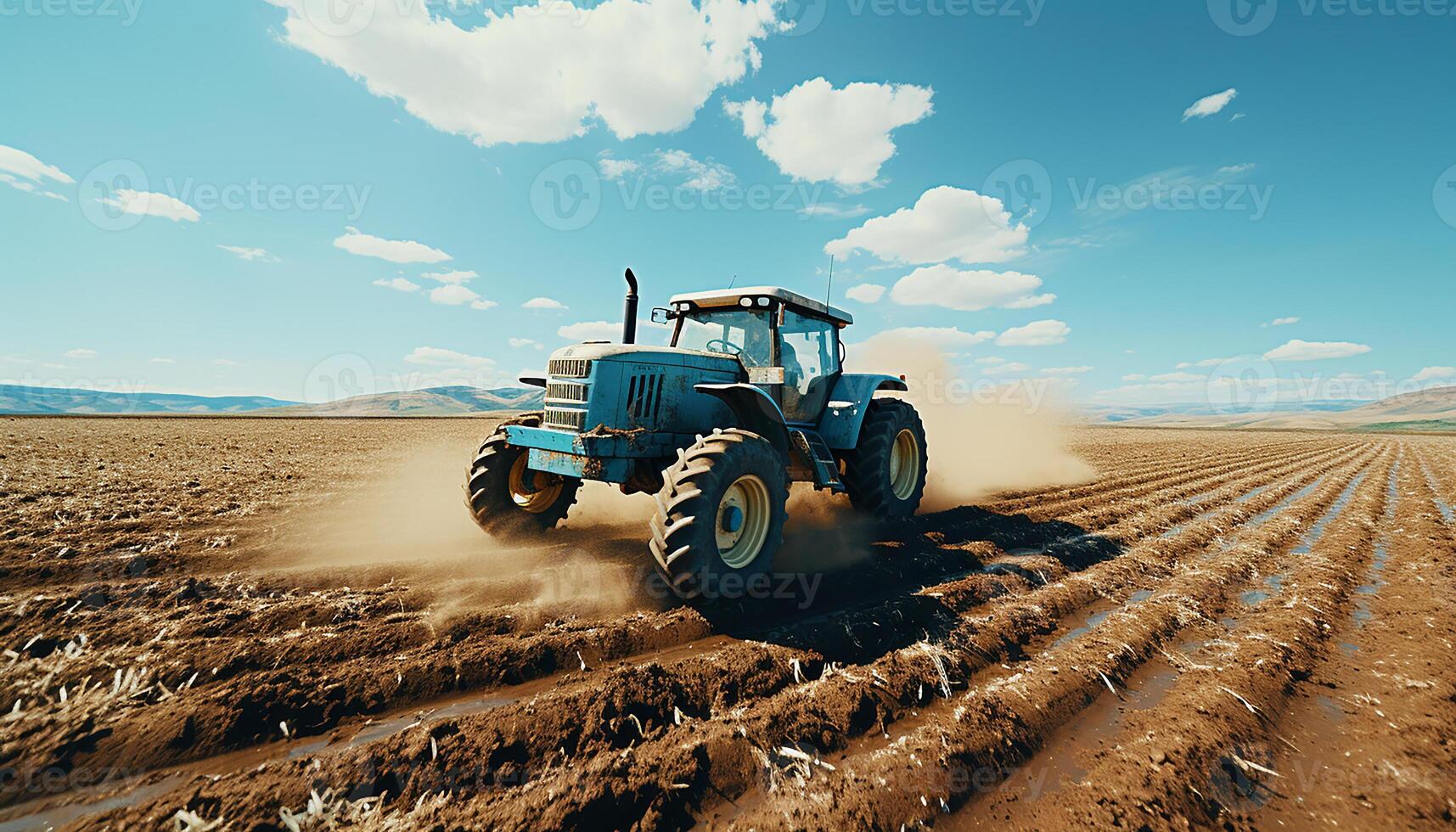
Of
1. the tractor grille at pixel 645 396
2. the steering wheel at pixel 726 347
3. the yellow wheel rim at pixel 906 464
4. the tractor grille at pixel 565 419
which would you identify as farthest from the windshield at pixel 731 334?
the yellow wheel rim at pixel 906 464

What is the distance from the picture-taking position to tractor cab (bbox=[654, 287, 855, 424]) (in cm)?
609

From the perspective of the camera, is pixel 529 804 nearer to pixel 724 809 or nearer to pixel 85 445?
pixel 724 809

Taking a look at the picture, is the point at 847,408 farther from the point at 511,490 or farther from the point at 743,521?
the point at 511,490

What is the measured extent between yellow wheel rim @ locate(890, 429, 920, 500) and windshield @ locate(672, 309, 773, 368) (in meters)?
2.61

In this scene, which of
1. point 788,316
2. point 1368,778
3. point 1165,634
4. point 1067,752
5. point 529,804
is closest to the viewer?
point 529,804

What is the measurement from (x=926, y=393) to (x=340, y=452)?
16467 millimetres

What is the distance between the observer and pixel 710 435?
5.38 m

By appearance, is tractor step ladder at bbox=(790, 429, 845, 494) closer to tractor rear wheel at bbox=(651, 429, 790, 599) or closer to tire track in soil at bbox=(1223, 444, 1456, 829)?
tractor rear wheel at bbox=(651, 429, 790, 599)

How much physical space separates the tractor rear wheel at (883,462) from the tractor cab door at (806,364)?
2.12 ft

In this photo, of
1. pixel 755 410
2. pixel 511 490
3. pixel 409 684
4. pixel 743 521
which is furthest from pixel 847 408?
pixel 409 684

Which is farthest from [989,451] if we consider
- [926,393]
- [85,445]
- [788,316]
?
[85,445]

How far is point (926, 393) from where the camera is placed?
45.2ft

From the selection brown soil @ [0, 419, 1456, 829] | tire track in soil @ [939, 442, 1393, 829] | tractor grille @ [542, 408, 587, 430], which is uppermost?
tractor grille @ [542, 408, 587, 430]

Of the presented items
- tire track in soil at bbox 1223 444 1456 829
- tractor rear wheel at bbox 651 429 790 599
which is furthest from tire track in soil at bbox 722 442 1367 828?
tractor rear wheel at bbox 651 429 790 599
